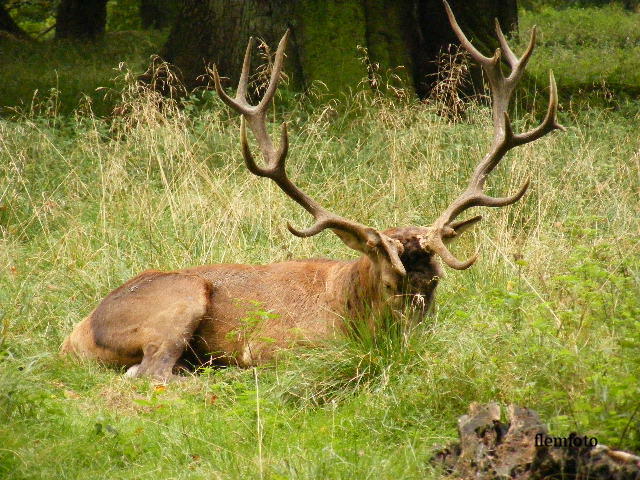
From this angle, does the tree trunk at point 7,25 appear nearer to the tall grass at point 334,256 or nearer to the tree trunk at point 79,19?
the tree trunk at point 79,19

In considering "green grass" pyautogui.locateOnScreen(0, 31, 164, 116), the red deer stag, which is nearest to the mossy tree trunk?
"green grass" pyautogui.locateOnScreen(0, 31, 164, 116)

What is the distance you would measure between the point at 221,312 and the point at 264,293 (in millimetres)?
310

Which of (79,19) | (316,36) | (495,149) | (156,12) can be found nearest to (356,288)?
(495,149)

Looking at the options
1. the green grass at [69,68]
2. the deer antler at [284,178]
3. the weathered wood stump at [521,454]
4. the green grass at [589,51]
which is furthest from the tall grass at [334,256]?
the green grass at [69,68]

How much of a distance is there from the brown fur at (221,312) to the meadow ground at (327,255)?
8.3 inches

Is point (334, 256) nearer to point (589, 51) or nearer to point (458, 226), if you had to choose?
point (458, 226)

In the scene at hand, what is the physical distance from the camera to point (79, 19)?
983 inches

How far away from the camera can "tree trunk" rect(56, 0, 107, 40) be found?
2492cm

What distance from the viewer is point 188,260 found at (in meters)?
8.23

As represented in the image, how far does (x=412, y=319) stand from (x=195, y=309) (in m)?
1.56

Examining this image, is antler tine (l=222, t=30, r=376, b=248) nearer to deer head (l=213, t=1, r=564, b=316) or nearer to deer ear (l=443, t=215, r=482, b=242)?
deer head (l=213, t=1, r=564, b=316)

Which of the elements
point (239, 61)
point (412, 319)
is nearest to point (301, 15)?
point (239, 61)

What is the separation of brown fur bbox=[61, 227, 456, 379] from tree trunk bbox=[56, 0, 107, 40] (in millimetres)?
18537

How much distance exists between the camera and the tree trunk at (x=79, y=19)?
2492cm
